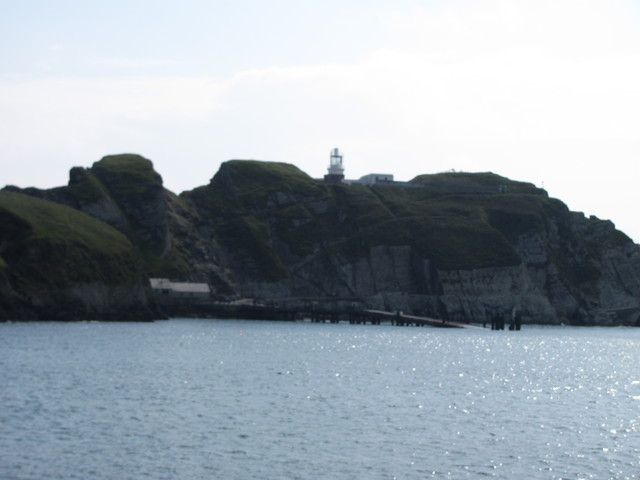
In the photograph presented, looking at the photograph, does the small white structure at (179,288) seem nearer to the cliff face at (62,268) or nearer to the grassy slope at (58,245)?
the cliff face at (62,268)

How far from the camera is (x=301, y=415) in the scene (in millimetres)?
51250

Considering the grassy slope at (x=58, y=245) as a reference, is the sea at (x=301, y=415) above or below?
below

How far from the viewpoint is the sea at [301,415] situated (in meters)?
38.6

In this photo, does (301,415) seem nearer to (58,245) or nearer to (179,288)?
(58,245)

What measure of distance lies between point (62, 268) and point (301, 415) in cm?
9213

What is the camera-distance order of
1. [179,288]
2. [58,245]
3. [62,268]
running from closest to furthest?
[62,268], [58,245], [179,288]

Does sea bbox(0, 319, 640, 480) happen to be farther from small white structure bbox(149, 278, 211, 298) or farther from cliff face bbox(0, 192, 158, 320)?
small white structure bbox(149, 278, 211, 298)

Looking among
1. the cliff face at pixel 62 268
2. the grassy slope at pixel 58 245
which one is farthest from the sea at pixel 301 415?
the grassy slope at pixel 58 245

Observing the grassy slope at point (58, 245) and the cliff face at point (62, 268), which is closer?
the cliff face at point (62, 268)

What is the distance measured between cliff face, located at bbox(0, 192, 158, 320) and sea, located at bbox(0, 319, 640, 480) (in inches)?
1358

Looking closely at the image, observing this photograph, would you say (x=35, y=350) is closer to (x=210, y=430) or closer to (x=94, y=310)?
(x=210, y=430)

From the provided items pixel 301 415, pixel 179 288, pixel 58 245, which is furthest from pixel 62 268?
pixel 301 415

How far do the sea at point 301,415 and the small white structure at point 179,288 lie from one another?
91.5m

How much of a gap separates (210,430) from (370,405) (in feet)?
43.8
